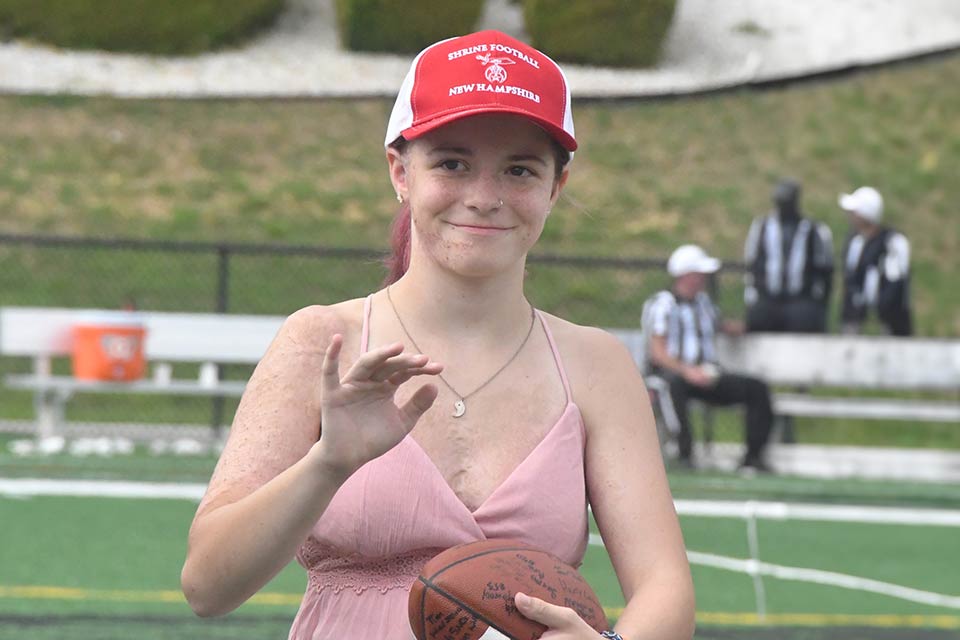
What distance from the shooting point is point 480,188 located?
2.82 meters

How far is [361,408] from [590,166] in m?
23.4

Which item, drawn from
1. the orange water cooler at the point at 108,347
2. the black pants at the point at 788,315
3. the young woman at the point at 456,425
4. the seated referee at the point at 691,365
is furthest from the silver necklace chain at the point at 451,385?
the black pants at the point at 788,315

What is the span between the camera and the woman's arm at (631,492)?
9.59 ft

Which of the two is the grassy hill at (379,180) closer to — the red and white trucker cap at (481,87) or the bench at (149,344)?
the bench at (149,344)

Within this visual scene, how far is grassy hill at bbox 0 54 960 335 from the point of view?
23.6 meters

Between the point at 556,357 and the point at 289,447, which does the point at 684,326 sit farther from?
the point at 289,447

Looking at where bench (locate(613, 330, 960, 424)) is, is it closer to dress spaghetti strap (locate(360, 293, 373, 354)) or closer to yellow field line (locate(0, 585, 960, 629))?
yellow field line (locate(0, 585, 960, 629))

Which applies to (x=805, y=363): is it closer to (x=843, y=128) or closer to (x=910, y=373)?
(x=910, y=373)

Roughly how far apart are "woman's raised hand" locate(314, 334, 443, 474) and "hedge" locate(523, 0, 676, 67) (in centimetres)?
2247

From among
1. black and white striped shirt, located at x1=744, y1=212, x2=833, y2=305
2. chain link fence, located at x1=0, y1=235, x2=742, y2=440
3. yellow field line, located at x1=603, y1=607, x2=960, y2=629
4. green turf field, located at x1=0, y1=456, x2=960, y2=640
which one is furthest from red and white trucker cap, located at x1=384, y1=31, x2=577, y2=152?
chain link fence, located at x1=0, y1=235, x2=742, y2=440

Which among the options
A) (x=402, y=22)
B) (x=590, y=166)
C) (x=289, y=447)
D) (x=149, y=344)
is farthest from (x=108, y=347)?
(x=590, y=166)

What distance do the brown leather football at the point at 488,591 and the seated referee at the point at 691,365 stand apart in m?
11.0

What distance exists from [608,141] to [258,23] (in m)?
5.73

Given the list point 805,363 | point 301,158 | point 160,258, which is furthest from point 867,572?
point 301,158
